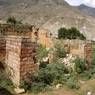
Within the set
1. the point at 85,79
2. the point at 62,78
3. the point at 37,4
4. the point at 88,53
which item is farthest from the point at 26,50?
the point at 37,4

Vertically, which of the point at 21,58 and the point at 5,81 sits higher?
the point at 21,58

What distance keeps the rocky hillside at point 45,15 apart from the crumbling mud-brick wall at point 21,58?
145 ft

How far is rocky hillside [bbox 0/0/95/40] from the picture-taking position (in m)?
56.9

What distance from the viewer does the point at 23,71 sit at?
634 cm

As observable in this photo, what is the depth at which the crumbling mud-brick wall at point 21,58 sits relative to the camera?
6281mm

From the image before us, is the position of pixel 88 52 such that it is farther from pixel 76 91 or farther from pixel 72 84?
pixel 76 91

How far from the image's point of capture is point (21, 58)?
6.29 meters

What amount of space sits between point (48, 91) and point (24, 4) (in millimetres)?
71311

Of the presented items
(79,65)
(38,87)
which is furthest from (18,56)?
(79,65)

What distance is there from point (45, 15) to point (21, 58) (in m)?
56.6

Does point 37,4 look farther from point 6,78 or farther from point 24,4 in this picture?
point 6,78

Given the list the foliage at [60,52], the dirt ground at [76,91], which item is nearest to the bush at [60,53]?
the foliage at [60,52]

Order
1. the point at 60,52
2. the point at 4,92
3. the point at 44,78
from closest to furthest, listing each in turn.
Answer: the point at 4,92, the point at 44,78, the point at 60,52

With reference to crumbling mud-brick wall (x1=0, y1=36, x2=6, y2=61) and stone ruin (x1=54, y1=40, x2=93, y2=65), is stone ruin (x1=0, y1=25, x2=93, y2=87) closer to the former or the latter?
crumbling mud-brick wall (x1=0, y1=36, x2=6, y2=61)
